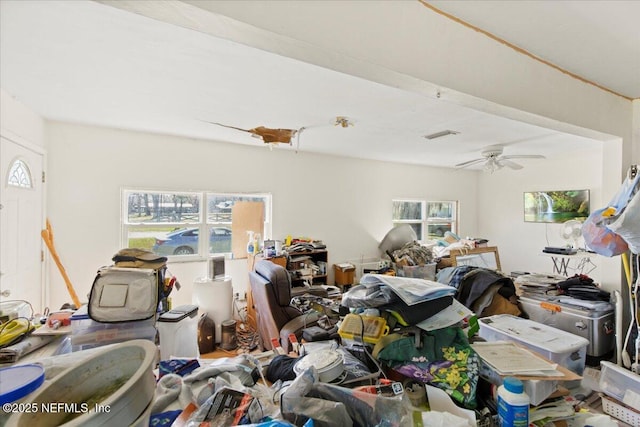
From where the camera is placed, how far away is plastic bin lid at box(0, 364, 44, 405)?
1.93ft

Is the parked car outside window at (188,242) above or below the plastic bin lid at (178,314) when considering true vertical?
above

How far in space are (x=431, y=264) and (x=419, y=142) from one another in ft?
6.37

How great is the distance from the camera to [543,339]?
1.51m

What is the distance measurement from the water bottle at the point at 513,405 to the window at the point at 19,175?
343cm

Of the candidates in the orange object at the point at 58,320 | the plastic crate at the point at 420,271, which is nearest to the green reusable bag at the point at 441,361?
the orange object at the point at 58,320

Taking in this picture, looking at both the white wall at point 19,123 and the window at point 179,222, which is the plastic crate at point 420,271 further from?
the white wall at point 19,123

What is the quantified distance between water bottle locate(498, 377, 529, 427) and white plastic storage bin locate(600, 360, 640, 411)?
1562 mm

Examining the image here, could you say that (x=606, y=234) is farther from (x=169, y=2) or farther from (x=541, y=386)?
(x=169, y=2)

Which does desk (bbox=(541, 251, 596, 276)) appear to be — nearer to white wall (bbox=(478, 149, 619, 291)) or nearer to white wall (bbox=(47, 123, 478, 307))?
white wall (bbox=(478, 149, 619, 291))

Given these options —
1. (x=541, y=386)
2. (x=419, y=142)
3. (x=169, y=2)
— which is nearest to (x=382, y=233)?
(x=419, y=142)

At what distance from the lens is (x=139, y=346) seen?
744 millimetres

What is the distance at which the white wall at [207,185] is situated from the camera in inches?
123

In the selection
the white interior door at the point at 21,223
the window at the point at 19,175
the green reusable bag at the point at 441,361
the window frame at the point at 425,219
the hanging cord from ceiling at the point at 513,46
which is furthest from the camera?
the window frame at the point at 425,219

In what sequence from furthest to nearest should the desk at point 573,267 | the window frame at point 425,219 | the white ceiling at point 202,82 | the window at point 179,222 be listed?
the window frame at point 425,219, the desk at point 573,267, the window at point 179,222, the white ceiling at point 202,82
